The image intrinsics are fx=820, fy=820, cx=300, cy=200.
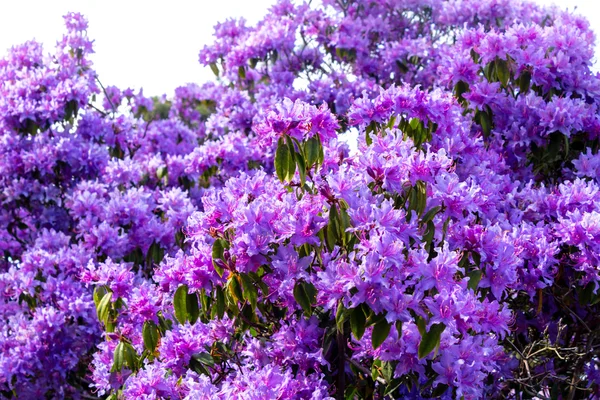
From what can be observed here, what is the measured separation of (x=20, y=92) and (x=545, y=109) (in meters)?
4.96

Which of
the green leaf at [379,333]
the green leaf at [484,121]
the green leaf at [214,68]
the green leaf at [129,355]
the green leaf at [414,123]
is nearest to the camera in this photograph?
the green leaf at [379,333]

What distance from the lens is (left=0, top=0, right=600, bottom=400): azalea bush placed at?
353 cm

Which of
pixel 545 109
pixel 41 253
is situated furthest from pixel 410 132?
pixel 41 253

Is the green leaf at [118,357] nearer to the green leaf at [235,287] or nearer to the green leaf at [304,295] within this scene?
the green leaf at [235,287]

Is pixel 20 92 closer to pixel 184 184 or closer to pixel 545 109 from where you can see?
pixel 184 184

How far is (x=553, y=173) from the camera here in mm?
5746

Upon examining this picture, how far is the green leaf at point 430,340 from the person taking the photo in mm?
3281

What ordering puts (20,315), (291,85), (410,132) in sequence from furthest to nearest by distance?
(291,85) → (20,315) → (410,132)

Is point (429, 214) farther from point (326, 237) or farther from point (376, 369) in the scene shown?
point (376, 369)

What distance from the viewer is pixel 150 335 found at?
4.06 m

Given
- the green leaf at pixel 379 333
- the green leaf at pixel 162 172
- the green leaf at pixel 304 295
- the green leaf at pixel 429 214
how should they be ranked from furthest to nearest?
1. the green leaf at pixel 162 172
2. the green leaf at pixel 429 214
3. the green leaf at pixel 304 295
4. the green leaf at pixel 379 333

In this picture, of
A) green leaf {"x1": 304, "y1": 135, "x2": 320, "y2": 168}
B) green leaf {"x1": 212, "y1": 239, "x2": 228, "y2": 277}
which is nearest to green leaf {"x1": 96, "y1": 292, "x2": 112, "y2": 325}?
green leaf {"x1": 212, "y1": 239, "x2": 228, "y2": 277}

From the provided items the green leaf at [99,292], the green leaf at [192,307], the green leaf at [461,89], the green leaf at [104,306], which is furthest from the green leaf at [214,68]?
the green leaf at [192,307]

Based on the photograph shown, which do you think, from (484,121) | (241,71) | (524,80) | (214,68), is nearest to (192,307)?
(484,121)
